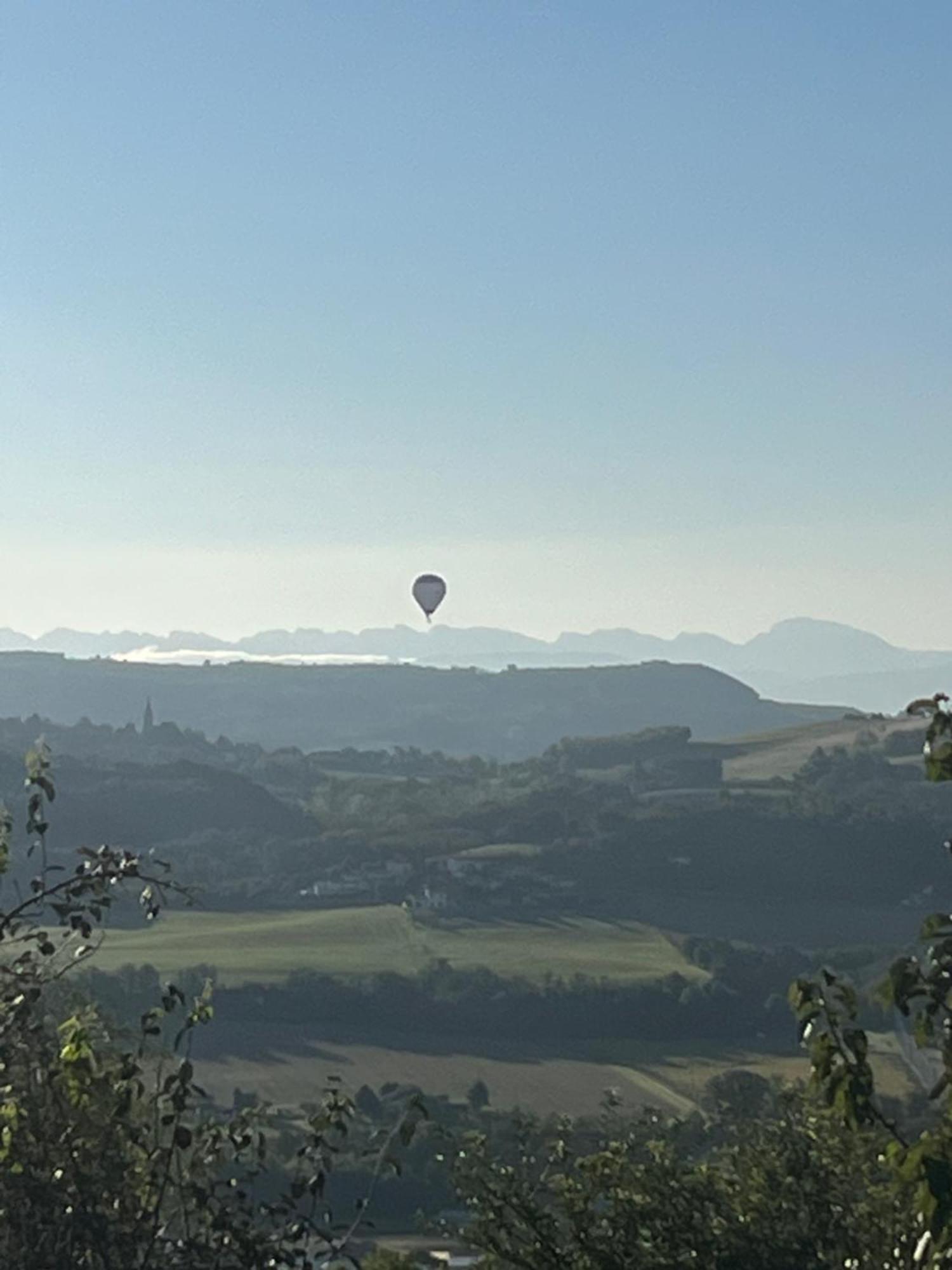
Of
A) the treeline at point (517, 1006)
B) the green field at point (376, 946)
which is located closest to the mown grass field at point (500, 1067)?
the treeline at point (517, 1006)

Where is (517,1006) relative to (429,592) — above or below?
below

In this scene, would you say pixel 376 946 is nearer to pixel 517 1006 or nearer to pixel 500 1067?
pixel 517 1006

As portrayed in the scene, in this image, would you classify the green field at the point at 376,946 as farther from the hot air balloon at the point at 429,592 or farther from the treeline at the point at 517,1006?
the hot air balloon at the point at 429,592

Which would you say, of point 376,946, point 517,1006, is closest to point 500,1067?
point 517,1006

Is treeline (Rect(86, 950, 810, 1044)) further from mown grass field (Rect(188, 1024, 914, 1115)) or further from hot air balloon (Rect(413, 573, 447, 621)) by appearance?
hot air balloon (Rect(413, 573, 447, 621))

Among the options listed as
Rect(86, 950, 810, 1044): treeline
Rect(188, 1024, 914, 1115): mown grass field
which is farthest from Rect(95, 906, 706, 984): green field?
Rect(188, 1024, 914, 1115): mown grass field

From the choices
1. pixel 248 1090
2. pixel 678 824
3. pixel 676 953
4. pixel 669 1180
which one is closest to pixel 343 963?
pixel 676 953
